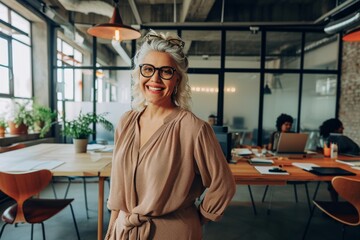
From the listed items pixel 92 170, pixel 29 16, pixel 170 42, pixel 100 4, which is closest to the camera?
pixel 170 42

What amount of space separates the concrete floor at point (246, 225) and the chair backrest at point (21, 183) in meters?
0.99

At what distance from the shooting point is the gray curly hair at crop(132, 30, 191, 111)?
93cm

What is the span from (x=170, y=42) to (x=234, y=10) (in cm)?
490

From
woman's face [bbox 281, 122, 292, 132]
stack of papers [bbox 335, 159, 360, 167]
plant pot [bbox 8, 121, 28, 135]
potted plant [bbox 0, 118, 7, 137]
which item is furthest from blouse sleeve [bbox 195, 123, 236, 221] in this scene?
plant pot [bbox 8, 121, 28, 135]

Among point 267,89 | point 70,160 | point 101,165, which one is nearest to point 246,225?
point 101,165

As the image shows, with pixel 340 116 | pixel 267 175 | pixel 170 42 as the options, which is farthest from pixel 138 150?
pixel 340 116

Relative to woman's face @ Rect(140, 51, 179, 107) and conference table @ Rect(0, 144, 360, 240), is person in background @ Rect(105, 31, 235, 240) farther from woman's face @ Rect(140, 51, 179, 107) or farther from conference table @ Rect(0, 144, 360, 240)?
conference table @ Rect(0, 144, 360, 240)

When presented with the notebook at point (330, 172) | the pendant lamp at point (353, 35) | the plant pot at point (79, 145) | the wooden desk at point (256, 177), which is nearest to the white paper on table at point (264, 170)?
the wooden desk at point (256, 177)

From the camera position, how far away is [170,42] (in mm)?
929

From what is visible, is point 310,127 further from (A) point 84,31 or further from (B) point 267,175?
(A) point 84,31

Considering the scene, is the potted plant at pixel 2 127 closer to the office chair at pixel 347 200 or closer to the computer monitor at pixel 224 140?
the computer monitor at pixel 224 140

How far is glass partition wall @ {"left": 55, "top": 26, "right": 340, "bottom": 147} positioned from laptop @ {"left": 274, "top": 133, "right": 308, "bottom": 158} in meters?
2.63

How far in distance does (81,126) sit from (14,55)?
287 cm

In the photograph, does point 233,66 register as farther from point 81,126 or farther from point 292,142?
point 81,126
